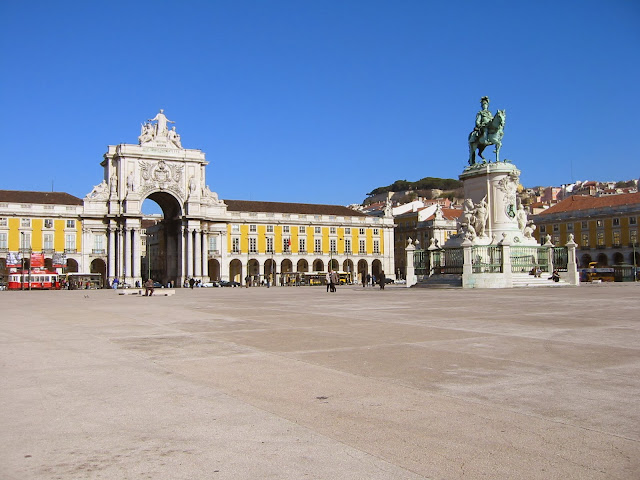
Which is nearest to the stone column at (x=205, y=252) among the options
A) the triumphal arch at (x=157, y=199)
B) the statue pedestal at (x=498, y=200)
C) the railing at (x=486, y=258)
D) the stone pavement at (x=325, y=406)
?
the triumphal arch at (x=157, y=199)

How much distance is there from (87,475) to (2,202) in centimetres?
7964

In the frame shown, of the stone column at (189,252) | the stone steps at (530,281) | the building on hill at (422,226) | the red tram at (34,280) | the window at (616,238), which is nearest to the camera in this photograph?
the stone steps at (530,281)

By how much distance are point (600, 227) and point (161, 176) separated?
5541 centimetres

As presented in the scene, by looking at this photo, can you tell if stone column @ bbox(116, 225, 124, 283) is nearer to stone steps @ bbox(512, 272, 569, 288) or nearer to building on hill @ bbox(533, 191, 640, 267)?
stone steps @ bbox(512, 272, 569, 288)

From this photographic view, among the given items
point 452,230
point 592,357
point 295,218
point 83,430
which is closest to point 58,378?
point 83,430

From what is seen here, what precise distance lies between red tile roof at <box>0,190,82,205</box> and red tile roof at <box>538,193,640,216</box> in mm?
64751

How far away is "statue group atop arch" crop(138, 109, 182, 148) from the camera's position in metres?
78.2

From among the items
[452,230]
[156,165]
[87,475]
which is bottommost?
[87,475]

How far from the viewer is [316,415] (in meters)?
5.66

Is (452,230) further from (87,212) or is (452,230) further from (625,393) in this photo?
(625,393)

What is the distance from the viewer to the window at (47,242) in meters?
75.7

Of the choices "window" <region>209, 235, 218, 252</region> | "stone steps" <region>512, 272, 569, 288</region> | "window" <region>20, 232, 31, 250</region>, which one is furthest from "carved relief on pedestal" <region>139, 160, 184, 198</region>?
"stone steps" <region>512, 272, 569, 288</region>

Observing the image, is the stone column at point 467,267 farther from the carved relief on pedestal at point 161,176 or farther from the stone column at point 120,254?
the carved relief on pedestal at point 161,176

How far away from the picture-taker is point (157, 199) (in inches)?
3206
